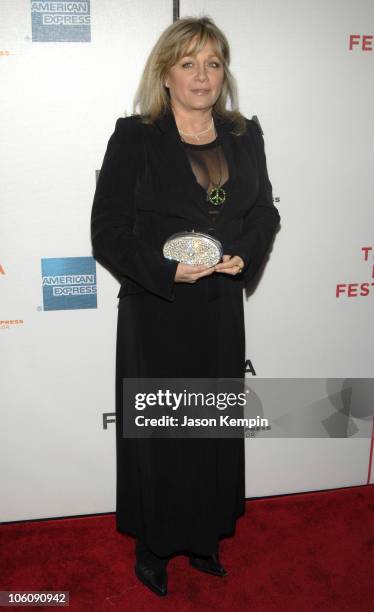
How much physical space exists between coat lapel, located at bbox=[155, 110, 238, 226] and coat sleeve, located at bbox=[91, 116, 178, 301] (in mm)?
87

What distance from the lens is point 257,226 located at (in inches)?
82.9

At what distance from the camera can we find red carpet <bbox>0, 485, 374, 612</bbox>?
→ 2238 mm

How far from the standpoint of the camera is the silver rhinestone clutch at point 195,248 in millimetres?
1877

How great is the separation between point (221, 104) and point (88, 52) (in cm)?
52

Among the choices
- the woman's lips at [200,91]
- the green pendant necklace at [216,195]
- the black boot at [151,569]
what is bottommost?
the black boot at [151,569]

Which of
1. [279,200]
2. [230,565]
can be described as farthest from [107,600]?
[279,200]

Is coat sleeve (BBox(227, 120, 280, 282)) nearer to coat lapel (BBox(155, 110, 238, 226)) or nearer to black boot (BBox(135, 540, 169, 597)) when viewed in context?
coat lapel (BBox(155, 110, 238, 226))

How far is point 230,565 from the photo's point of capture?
7.91 ft

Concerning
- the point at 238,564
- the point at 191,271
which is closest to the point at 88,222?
the point at 191,271

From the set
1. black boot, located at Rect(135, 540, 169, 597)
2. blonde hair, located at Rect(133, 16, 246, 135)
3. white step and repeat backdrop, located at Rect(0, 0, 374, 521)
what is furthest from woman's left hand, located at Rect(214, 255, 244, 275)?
black boot, located at Rect(135, 540, 169, 597)

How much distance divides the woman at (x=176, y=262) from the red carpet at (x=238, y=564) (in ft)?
0.41

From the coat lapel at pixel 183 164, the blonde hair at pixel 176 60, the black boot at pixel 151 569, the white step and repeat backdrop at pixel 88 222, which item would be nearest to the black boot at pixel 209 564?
the black boot at pixel 151 569

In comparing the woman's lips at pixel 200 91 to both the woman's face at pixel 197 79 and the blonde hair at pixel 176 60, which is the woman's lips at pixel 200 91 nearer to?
the woman's face at pixel 197 79

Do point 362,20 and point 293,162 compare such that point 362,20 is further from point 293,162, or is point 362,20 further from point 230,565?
point 230,565
